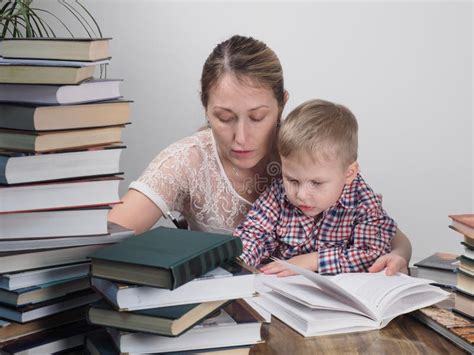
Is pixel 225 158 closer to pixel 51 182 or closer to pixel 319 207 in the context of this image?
pixel 319 207

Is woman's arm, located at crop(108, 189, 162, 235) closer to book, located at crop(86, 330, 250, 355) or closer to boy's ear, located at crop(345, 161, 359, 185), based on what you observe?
boy's ear, located at crop(345, 161, 359, 185)

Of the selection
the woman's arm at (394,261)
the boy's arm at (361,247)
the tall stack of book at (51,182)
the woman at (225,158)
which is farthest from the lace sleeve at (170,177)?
the tall stack of book at (51,182)

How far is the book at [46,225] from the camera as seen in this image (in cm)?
142

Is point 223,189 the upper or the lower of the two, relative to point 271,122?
lower

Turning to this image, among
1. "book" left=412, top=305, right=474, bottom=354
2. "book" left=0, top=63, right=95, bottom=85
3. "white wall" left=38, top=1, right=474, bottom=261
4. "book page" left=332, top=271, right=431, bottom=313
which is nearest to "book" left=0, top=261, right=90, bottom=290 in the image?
"book" left=0, top=63, right=95, bottom=85

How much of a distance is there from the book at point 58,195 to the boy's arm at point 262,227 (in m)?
0.75

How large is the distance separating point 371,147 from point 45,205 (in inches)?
93.2

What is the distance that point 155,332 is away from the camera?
126 centimetres

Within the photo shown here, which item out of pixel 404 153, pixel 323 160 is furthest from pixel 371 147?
pixel 323 160

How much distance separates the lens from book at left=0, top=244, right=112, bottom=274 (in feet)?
4.54

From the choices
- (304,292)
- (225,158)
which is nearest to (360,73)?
(225,158)

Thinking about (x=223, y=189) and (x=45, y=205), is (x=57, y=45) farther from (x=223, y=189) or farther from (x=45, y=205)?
(x=223, y=189)

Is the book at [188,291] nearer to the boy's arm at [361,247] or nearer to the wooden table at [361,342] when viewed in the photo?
the wooden table at [361,342]

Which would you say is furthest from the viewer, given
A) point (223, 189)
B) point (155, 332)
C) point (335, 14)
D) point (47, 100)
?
point (335, 14)
